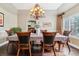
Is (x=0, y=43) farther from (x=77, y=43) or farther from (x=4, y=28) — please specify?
(x=77, y=43)

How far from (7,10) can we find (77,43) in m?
2.83

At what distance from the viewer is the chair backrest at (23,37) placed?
3919 mm

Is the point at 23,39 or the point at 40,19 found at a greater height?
the point at 40,19

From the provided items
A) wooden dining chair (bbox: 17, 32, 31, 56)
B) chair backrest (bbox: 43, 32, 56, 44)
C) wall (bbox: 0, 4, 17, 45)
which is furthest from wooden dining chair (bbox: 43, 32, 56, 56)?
wall (bbox: 0, 4, 17, 45)

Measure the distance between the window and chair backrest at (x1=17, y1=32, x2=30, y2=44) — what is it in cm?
222

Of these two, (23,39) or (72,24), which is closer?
(23,39)

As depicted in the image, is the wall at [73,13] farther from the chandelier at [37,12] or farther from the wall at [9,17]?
the wall at [9,17]

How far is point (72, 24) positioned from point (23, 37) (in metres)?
2.40

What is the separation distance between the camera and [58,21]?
5.56m

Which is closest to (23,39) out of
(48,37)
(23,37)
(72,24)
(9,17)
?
(23,37)

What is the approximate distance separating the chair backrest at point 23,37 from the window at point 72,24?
222 cm

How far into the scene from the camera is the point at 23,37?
3951mm

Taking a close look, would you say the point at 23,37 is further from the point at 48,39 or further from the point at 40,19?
the point at 40,19

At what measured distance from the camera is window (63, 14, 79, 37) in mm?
5438
